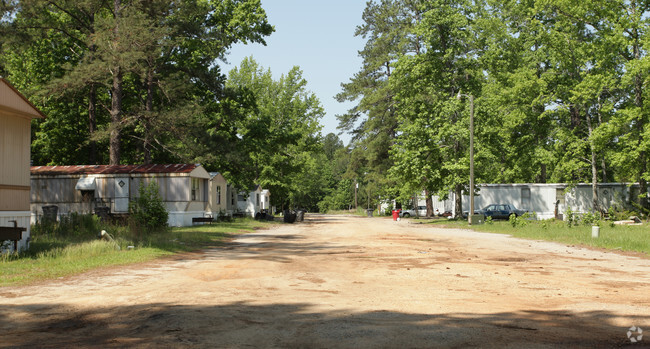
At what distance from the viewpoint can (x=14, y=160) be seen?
591 inches

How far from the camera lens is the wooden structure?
14398 millimetres

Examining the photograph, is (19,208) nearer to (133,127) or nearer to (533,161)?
(133,127)

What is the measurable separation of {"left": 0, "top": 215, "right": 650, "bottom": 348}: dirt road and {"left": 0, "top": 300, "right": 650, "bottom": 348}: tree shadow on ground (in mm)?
21

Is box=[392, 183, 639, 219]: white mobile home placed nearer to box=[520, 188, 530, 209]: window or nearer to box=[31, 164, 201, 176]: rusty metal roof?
box=[520, 188, 530, 209]: window

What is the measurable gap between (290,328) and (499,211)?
38.5 meters

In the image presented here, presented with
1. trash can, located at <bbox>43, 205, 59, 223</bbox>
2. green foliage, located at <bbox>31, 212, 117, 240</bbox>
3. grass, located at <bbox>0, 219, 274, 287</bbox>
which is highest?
trash can, located at <bbox>43, 205, 59, 223</bbox>

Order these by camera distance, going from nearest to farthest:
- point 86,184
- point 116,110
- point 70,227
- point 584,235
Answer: point 70,227, point 584,235, point 86,184, point 116,110

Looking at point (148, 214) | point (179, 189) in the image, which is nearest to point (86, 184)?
point (179, 189)

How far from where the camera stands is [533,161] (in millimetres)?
43844

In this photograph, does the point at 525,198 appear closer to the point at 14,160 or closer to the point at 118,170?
the point at 118,170

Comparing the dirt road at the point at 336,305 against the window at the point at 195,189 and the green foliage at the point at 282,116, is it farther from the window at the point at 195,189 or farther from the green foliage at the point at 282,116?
the green foliage at the point at 282,116

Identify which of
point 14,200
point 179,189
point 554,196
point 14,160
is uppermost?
point 14,160

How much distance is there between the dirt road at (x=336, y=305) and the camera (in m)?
5.84

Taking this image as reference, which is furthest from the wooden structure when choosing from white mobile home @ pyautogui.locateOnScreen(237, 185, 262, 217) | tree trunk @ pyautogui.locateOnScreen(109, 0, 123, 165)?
white mobile home @ pyautogui.locateOnScreen(237, 185, 262, 217)
